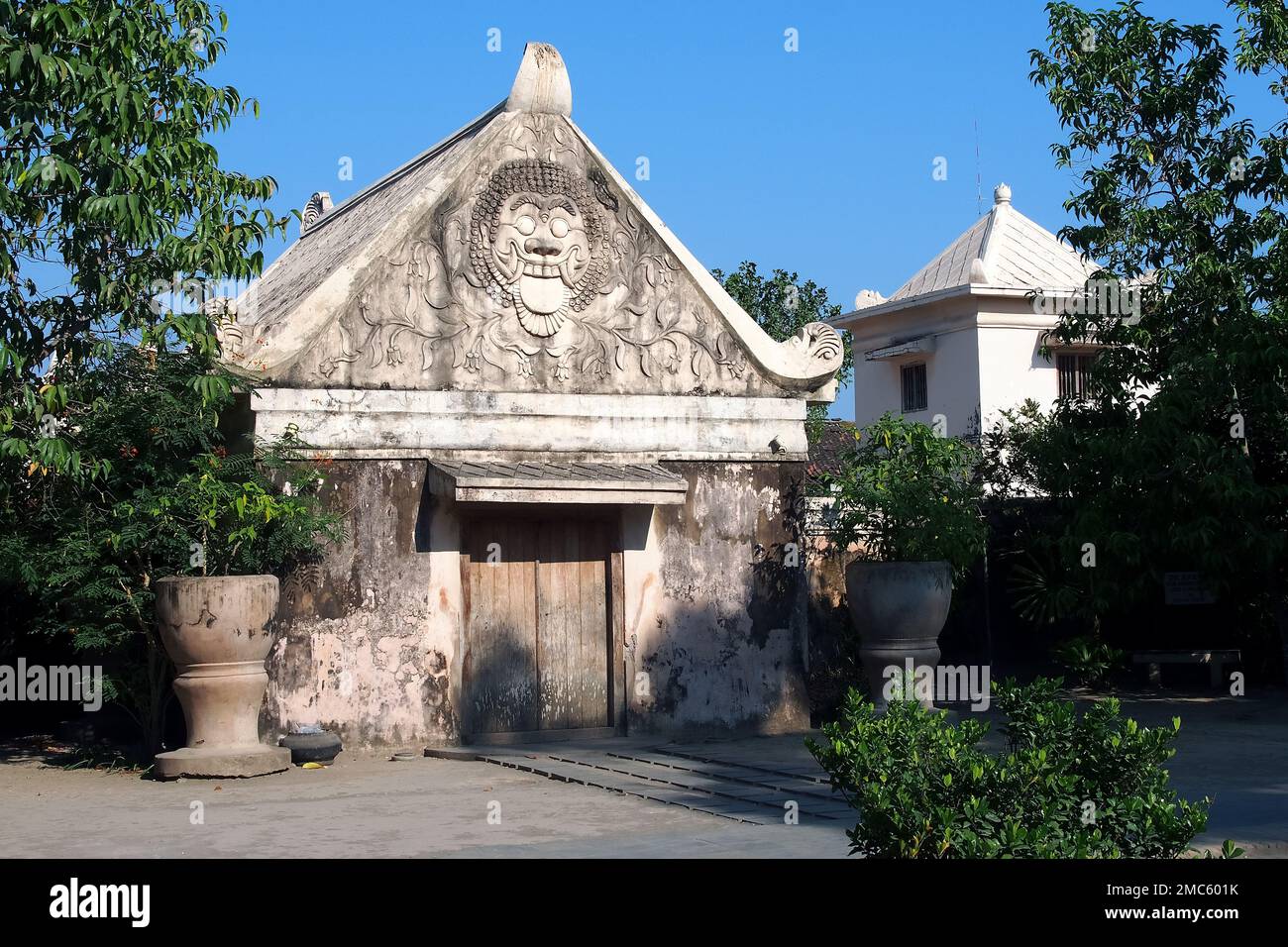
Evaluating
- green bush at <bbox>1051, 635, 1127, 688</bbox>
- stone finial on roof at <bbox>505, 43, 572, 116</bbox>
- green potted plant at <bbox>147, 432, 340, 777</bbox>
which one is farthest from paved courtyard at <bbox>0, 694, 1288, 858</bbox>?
stone finial on roof at <bbox>505, 43, 572, 116</bbox>

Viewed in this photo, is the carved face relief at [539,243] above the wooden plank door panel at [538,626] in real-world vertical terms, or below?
above

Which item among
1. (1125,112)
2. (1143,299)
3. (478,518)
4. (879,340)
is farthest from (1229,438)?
(879,340)

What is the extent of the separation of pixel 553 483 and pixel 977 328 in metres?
17.6

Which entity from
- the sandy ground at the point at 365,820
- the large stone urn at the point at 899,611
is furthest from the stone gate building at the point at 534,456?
the sandy ground at the point at 365,820

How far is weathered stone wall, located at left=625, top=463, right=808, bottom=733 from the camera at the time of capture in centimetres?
1280

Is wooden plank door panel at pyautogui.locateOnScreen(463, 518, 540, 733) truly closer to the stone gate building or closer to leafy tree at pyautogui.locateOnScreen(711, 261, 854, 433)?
the stone gate building

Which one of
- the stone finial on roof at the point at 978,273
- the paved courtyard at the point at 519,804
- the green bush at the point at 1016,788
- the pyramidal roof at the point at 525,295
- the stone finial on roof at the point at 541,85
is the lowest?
the paved courtyard at the point at 519,804

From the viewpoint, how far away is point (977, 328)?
2788 centimetres

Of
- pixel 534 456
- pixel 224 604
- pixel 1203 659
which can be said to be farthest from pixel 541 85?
pixel 1203 659

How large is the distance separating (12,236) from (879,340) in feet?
72.8

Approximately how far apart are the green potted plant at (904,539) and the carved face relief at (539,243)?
9.32 ft

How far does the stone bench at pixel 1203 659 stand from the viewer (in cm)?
1548

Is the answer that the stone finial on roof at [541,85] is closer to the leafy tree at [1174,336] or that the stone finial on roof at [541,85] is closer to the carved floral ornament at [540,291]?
the carved floral ornament at [540,291]
